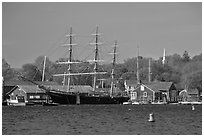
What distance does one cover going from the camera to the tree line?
138875 millimetres

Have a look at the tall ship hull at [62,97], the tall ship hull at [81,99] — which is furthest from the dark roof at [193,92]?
the tall ship hull at [62,97]

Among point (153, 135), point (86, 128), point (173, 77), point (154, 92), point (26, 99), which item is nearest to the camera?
point (153, 135)

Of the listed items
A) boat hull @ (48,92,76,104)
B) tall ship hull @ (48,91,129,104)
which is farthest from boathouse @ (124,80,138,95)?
boat hull @ (48,92,76,104)

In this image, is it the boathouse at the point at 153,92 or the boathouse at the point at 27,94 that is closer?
the boathouse at the point at 27,94

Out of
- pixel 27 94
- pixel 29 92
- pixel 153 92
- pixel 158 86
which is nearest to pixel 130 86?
pixel 158 86

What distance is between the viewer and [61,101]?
113 meters

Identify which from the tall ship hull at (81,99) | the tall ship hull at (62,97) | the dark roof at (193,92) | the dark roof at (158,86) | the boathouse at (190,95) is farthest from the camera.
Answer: the dark roof at (193,92)

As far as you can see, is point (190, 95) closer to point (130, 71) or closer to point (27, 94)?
point (130, 71)

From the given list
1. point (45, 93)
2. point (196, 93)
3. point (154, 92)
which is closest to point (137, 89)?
point (154, 92)

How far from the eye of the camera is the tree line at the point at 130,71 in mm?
138875

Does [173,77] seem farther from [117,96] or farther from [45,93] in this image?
[45,93]

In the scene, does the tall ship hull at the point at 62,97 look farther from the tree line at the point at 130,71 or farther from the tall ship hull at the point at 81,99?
the tree line at the point at 130,71

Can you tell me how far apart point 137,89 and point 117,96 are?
11.7 meters

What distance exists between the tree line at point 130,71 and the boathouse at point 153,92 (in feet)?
26.0
